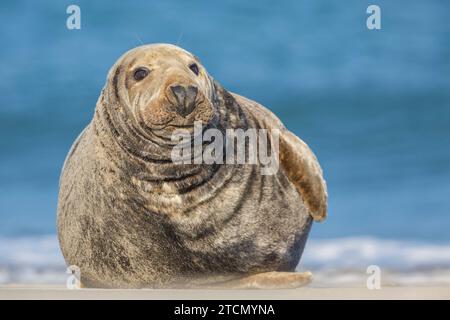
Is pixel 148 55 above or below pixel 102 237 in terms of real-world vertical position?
above

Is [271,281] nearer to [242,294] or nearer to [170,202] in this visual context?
[242,294]

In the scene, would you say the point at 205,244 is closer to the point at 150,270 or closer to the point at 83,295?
the point at 150,270

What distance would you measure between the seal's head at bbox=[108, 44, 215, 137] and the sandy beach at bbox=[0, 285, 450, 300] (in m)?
1.47

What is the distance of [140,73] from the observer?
33.5 feet

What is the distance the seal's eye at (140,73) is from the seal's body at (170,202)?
0.04ft

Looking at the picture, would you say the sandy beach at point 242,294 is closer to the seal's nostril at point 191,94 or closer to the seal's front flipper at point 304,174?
the seal's front flipper at point 304,174

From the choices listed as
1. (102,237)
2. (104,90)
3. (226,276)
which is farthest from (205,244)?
(104,90)

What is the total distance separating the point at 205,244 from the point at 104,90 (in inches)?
70.9

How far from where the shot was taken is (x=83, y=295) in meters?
9.77

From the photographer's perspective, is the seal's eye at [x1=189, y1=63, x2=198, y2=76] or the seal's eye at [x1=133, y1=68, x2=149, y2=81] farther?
the seal's eye at [x1=189, y1=63, x2=198, y2=76]

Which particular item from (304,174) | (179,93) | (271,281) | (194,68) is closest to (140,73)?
(194,68)

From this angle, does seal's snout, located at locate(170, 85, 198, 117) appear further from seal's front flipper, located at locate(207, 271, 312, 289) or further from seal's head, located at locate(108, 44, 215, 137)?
seal's front flipper, located at locate(207, 271, 312, 289)

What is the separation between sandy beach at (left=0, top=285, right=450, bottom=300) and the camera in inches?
374

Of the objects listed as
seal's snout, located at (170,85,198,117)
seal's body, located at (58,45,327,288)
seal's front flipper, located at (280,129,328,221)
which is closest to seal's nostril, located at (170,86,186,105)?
seal's snout, located at (170,85,198,117)
